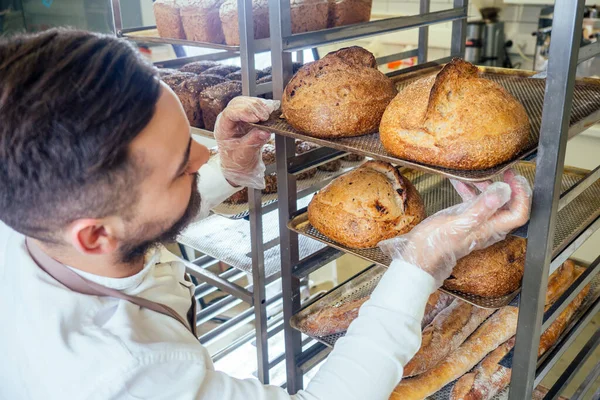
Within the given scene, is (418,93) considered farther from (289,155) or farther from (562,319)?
(562,319)

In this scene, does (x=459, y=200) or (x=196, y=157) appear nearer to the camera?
(x=196, y=157)

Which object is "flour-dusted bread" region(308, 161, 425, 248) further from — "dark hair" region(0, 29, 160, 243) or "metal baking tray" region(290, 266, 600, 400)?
"dark hair" region(0, 29, 160, 243)

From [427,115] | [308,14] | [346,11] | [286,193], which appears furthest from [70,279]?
[346,11]

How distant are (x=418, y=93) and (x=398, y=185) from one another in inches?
11.3

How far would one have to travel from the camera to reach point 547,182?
0.97 meters

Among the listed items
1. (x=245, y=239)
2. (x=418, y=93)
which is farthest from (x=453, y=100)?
(x=245, y=239)

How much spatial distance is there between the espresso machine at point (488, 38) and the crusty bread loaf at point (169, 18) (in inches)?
85.1

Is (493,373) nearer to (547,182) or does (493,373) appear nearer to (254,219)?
(547,182)

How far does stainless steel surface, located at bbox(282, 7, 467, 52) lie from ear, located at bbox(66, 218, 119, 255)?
635 millimetres

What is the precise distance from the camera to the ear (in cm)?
89

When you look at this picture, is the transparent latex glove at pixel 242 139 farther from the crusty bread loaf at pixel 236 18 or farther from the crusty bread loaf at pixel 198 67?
the crusty bread loaf at pixel 198 67

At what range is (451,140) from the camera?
102 centimetres

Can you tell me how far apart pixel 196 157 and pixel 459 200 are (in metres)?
0.75

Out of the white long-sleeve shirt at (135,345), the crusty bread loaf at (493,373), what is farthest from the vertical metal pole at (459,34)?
the white long-sleeve shirt at (135,345)
